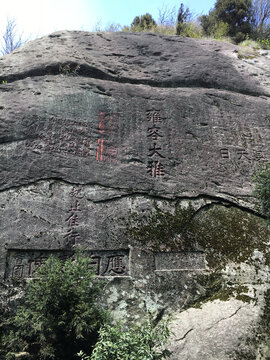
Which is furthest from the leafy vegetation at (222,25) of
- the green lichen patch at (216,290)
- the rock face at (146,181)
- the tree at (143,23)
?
the green lichen patch at (216,290)

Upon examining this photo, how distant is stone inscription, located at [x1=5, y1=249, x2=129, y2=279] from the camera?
3.99 meters

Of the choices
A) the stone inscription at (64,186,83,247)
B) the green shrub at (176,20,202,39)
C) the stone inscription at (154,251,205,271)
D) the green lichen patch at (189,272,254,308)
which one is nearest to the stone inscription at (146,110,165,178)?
the stone inscription at (64,186,83,247)

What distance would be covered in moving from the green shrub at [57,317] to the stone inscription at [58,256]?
56 cm

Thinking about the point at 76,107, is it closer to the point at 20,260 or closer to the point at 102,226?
the point at 102,226

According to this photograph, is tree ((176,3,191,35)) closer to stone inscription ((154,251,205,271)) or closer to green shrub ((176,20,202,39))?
green shrub ((176,20,202,39))

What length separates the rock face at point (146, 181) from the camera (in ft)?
12.7

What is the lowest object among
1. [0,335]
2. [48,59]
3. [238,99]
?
[0,335]

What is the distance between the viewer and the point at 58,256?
4129 mm

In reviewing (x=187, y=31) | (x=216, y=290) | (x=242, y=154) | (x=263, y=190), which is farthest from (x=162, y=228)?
(x=187, y=31)

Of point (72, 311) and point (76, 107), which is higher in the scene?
point (76, 107)

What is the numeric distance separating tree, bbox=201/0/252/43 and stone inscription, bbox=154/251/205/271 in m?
9.19

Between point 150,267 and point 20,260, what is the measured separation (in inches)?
59.6

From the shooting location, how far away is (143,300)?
152 inches

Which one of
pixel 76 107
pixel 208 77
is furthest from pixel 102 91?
pixel 208 77
